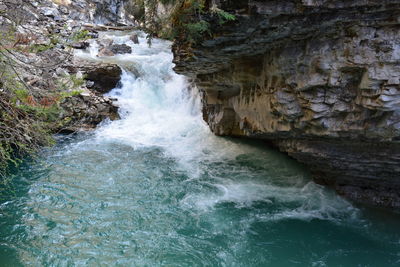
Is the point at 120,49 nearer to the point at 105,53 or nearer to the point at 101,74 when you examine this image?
the point at 105,53

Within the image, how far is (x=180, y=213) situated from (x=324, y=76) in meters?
4.16

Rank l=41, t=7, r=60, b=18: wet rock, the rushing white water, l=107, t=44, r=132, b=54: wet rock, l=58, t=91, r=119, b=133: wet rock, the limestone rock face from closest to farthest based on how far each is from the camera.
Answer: the limestone rock face
the rushing white water
l=58, t=91, r=119, b=133: wet rock
l=107, t=44, r=132, b=54: wet rock
l=41, t=7, r=60, b=18: wet rock

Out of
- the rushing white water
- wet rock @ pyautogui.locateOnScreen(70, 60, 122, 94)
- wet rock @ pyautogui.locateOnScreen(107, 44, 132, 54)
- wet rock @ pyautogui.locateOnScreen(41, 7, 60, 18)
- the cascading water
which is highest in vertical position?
A: wet rock @ pyautogui.locateOnScreen(41, 7, 60, 18)

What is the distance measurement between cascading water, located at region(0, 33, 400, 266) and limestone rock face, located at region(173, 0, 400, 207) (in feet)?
4.13

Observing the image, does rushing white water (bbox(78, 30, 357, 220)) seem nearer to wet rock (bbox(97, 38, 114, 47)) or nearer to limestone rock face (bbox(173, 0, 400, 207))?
wet rock (bbox(97, 38, 114, 47))

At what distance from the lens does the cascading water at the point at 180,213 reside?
18.7 feet

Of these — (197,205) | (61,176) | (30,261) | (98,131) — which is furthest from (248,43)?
(98,131)

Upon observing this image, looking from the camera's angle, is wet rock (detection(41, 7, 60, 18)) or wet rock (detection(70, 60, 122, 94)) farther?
wet rock (detection(41, 7, 60, 18))

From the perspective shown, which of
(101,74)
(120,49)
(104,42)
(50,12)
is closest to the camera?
(101,74)

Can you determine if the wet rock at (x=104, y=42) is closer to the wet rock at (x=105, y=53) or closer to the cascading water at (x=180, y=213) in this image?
the wet rock at (x=105, y=53)

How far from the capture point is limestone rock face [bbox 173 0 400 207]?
14.9 feet

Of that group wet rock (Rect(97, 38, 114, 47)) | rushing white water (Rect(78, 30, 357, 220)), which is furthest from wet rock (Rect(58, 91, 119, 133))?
wet rock (Rect(97, 38, 114, 47))

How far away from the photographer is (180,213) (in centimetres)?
699

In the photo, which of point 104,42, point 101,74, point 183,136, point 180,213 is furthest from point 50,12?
point 180,213
